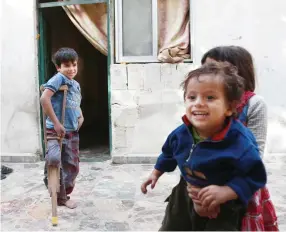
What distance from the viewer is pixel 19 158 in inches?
226

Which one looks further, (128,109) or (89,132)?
(89,132)

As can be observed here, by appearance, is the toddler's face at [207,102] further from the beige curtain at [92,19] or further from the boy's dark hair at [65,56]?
the beige curtain at [92,19]

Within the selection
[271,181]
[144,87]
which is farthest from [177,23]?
[271,181]

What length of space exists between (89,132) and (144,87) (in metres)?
3.58

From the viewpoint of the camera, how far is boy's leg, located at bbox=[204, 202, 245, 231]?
155 centimetres

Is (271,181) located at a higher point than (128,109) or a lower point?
lower

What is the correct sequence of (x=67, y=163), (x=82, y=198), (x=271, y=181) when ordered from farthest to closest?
(x=271, y=181), (x=82, y=198), (x=67, y=163)

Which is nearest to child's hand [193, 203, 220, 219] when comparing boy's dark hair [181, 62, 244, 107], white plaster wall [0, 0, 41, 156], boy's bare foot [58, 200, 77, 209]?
boy's dark hair [181, 62, 244, 107]

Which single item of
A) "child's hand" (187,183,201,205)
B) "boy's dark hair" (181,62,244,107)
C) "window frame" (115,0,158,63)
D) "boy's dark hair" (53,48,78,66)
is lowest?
"child's hand" (187,183,201,205)

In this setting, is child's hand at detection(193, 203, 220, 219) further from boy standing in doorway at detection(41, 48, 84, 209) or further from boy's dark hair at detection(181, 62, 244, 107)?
boy standing in doorway at detection(41, 48, 84, 209)

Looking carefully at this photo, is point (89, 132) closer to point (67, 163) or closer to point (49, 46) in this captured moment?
point (49, 46)

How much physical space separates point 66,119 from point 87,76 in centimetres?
663

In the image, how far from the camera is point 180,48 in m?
5.35

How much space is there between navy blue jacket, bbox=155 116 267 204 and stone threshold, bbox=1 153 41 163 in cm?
445
